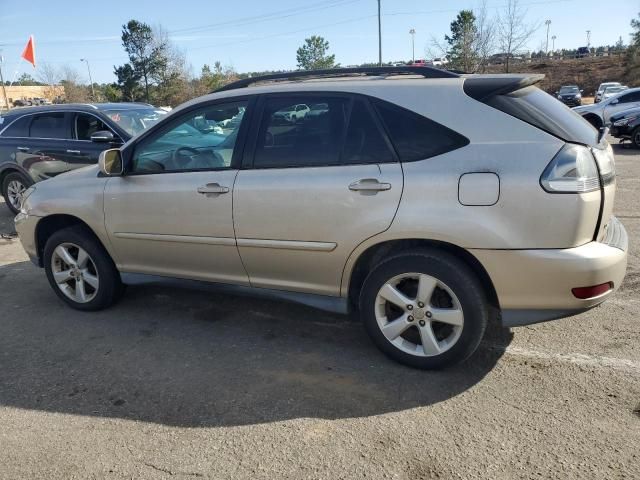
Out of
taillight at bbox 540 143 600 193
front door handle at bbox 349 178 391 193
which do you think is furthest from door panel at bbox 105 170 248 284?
taillight at bbox 540 143 600 193

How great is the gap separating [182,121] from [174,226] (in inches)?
31.0

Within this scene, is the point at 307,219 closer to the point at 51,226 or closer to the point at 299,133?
the point at 299,133

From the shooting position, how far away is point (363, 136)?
3.23 metres

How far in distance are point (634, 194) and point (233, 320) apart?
22.5ft

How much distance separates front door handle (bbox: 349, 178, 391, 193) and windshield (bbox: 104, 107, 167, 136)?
5.38 metres

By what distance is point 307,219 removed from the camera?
331 centimetres

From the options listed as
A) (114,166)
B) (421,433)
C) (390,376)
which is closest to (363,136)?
(390,376)

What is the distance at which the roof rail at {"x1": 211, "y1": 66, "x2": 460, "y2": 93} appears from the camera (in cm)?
337

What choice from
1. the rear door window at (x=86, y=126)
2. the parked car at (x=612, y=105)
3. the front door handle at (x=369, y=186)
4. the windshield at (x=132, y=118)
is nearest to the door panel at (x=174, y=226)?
the front door handle at (x=369, y=186)

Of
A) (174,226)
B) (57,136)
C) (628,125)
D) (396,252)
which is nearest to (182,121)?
(174,226)

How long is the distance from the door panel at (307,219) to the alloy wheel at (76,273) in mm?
1610

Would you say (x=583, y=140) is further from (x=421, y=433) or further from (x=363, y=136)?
(x=421, y=433)

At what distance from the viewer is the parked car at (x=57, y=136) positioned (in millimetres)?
7738

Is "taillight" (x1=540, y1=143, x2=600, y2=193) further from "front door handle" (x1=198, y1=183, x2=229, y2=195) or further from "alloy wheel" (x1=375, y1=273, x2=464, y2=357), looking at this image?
"front door handle" (x1=198, y1=183, x2=229, y2=195)
